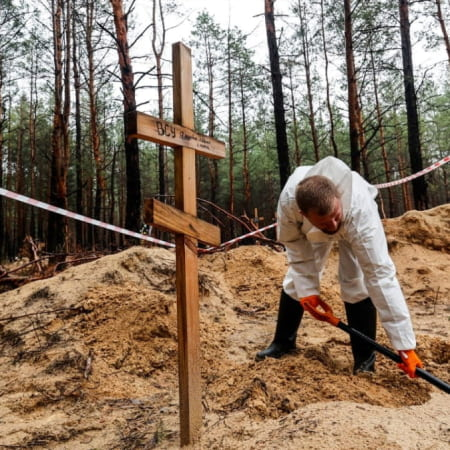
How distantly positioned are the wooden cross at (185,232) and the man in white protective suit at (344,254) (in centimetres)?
62

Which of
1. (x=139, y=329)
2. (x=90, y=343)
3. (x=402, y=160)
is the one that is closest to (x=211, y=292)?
(x=139, y=329)

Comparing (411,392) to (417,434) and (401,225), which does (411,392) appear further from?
(401,225)

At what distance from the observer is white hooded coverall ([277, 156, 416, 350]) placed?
2.20 m

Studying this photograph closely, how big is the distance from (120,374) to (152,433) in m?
0.94

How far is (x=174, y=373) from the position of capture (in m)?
3.05

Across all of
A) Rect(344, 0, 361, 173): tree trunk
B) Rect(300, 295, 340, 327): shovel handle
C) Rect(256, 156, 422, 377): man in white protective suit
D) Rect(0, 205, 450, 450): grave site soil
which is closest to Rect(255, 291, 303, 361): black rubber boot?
Rect(256, 156, 422, 377): man in white protective suit

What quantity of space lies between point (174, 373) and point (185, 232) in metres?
1.63

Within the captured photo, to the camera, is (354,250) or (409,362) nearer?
(409,362)

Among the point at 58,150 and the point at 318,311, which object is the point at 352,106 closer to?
the point at 58,150

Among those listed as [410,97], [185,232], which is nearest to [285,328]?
[185,232]

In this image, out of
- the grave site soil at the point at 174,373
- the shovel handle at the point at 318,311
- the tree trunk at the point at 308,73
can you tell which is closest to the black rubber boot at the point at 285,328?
the grave site soil at the point at 174,373

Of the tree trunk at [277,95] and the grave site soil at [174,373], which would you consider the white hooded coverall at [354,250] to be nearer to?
the grave site soil at [174,373]

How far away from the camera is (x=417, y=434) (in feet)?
5.65

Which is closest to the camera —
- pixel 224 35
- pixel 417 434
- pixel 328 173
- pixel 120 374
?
pixel 417 434
